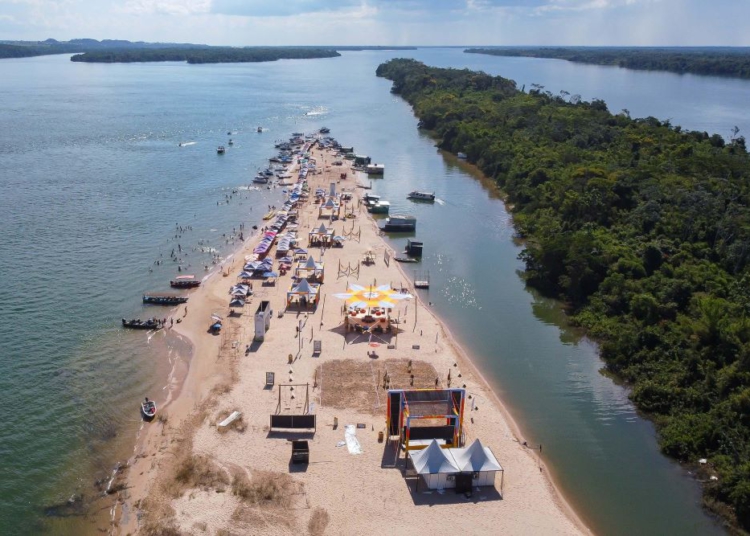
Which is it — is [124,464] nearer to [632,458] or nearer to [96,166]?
[632,458]

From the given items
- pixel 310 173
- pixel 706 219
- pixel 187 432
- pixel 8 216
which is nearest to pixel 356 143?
pixel 310 173

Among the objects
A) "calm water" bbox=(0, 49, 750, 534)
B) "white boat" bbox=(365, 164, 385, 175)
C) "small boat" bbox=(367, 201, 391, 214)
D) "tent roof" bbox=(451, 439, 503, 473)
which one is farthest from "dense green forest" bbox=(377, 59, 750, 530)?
"white boat" bbox=(365, 164, 385, 175)

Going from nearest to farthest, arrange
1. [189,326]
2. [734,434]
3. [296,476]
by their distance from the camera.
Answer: [296,476] → [734,434] → [189,326]

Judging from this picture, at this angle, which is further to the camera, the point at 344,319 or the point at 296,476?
the point at 344,319

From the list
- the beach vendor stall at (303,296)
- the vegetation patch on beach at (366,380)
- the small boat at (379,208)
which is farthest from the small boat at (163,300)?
the small boat at (379,208)

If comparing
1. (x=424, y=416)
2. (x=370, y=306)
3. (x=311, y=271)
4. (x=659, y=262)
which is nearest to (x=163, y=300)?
(x=311, y=271)

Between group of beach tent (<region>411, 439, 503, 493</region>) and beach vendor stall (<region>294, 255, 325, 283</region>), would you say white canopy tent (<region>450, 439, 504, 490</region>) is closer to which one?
group of beach tent (<region>411, 439, 503, 493</region>)

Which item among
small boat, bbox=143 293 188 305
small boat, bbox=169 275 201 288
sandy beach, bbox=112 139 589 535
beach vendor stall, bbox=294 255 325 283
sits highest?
beach vendor stall, bbox=294 255 325 283
